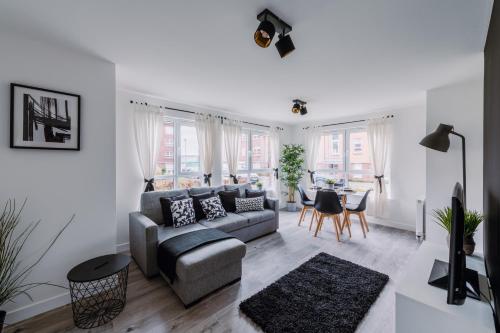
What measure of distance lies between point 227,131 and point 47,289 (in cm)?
338

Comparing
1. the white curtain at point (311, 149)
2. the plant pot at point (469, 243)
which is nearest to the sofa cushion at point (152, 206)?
the plant pot at point (469, 243)

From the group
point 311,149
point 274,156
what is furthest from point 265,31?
point 311,149

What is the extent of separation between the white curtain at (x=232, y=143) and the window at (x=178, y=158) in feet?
2.15

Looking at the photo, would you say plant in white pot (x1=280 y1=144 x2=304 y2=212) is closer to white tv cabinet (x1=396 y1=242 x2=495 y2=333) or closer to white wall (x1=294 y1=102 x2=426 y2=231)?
white wall (x1=294 y1=102 x2=426 y2=231)

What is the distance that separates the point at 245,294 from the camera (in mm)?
2119

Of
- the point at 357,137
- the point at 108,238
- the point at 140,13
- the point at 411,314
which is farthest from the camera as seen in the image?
the point at 357,137

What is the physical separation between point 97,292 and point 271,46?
290cm

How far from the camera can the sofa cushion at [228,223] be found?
2.97 metres

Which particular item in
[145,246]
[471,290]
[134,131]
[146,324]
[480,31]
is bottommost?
[146,324]

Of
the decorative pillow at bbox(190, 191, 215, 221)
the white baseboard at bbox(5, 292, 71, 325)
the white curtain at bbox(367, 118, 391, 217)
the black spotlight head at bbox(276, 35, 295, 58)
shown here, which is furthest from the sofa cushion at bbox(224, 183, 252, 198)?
the black spotlight head at bbox(276, 35, 295, 58)

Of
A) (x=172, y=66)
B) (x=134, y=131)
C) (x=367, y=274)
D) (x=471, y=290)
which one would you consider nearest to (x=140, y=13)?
(x=172, y=66)

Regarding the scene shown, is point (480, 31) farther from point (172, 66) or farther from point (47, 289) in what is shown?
point (47, 289)

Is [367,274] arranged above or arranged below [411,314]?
below

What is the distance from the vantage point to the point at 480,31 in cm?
166
